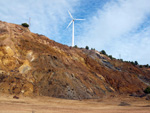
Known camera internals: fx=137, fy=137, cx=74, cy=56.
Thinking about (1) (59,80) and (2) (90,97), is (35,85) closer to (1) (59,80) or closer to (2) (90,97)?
(1) (59,80)

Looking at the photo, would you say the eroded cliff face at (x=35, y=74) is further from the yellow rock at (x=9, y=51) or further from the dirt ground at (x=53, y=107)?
the dirt ground at (x=53, y=107)

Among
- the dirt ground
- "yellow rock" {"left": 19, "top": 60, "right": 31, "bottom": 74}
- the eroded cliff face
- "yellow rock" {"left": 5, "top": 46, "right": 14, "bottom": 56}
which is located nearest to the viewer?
the dirt ground

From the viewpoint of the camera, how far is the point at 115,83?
4334 cm

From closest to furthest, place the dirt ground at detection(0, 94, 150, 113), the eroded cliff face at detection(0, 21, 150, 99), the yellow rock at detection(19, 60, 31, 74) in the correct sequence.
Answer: the dirt ground at detection(0, 94, 150, 113)
the eroded cliff face at detection(0, 21, 150, 99)
the yellow rock at detection(19, 60, 31, 74)

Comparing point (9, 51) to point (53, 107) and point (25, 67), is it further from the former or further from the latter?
point (53, 107)

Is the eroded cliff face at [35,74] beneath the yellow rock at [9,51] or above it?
beneath

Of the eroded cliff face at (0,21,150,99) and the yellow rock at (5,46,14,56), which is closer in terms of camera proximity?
the eroded cliff face at (0,21,150,99)

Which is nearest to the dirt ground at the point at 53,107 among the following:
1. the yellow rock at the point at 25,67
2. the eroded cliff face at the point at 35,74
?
the eroded cliff face at the point at 35,74

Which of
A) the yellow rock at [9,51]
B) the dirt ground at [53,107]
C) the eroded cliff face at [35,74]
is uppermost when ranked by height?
the yellow rock at [9,51]

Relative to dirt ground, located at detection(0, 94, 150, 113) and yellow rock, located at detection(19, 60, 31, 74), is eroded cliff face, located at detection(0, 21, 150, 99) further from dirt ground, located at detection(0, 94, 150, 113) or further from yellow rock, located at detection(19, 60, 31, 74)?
dirt ground, located at detection(0, 94, 150, 113)

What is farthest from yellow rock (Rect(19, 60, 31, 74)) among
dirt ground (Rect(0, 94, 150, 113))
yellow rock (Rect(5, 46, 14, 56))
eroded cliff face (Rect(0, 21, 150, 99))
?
dirt ground (Rect(0, 94, 150, 113))

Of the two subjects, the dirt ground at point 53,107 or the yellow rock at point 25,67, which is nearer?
the dirt ground at point 53,107

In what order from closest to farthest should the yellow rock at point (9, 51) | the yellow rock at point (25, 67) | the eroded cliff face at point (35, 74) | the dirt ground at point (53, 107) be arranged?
the dirt ground at point (53, 107)
the eroded cliff face at point (35, 74)
the yellow rock at point (25, 67)
the yellow rock at point (9, 51)

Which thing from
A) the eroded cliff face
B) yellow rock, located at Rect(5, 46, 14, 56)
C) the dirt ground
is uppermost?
yellow rock, located at Rect(5, 46, 14, 56)
